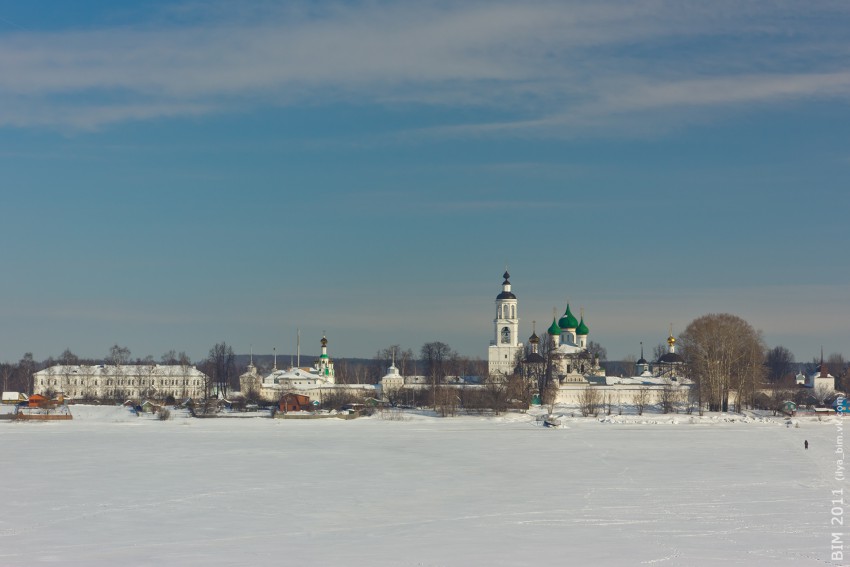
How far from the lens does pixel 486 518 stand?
1786 cm

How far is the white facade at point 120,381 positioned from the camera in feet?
320

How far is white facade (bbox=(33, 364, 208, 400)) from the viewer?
97438 millimetres

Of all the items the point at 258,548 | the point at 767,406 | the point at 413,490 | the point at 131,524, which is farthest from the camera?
the point at 767,406

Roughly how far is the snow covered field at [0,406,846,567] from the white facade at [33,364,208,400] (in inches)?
2516

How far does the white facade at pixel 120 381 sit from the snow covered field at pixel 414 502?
6390 centimetres

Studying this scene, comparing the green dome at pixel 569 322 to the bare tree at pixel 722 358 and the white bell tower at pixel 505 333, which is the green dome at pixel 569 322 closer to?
the white bell tower at pixel 505 333

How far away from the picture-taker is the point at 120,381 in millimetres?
99000

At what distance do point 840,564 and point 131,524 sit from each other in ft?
35.9

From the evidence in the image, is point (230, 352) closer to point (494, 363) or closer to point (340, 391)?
point (340, 391)

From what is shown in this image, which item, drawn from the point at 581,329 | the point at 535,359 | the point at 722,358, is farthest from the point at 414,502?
the point at 581,329

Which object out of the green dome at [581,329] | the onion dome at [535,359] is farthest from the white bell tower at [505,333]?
the onion dome at [535,359]

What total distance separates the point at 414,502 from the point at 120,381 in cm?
8444

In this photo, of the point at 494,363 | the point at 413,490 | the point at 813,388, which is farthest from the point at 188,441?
the point at 813,388

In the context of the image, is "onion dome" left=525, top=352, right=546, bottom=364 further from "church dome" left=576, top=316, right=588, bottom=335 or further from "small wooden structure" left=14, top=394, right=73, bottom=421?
"small wooden structure" left=14, top=394, right=73, bottom=421
